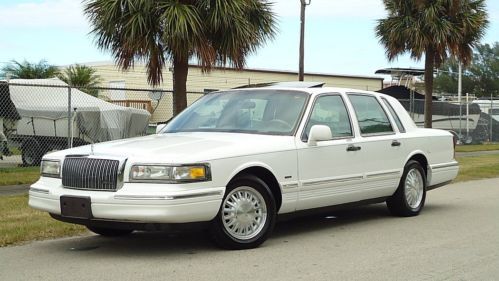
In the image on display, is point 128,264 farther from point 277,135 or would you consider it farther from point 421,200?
point 421,200

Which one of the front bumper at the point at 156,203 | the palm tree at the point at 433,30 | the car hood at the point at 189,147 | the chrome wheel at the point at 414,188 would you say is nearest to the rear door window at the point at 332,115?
the car hood at the point at 189,147

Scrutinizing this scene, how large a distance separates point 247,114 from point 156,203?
199 centimetres

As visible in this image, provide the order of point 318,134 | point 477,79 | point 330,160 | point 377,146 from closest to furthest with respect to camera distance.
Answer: point 318,134 < point 330,160 < point 377,146 < point 477,79

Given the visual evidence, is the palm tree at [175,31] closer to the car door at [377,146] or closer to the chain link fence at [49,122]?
the chain link fence at [49,122]

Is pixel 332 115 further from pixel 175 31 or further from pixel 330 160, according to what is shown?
pixel 175 31

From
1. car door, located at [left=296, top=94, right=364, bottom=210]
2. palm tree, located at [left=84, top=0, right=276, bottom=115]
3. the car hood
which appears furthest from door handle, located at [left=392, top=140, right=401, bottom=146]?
palm tree, located at [left=84, top=0, right=276, bottom=115]

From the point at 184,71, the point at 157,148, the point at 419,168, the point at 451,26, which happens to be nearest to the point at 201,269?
the point at 157,148

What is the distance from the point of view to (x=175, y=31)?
12305 millimetres

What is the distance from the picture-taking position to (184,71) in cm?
1383

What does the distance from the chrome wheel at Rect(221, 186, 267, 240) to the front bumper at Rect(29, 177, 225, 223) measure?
27 centimetres

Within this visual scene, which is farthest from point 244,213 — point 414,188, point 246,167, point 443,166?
point 443,166

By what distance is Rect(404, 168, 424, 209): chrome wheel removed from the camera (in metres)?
8.76

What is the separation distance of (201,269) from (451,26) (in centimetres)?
1689

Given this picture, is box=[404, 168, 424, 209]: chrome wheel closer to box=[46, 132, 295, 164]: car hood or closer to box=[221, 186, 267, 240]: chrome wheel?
box=[46, 132, 295, 164]: car hood
